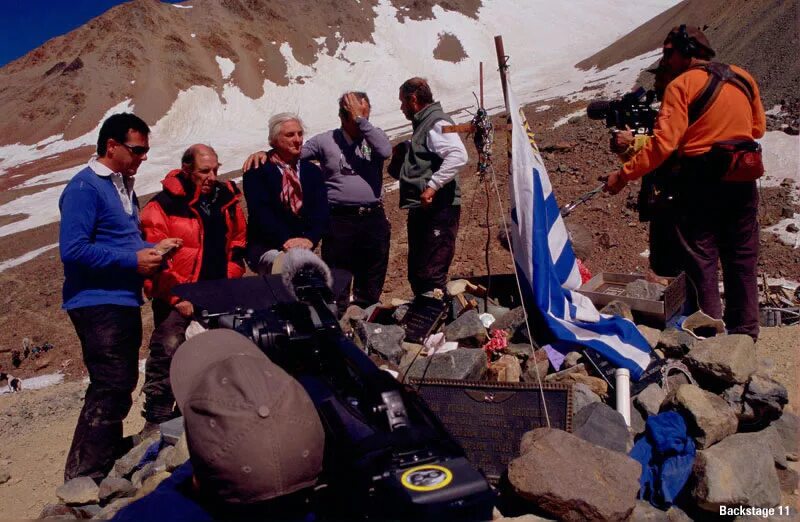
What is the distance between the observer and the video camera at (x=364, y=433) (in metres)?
1.52

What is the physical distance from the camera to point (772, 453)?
3.27 m

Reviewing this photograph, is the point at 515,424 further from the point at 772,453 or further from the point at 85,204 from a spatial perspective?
the point at 85,204

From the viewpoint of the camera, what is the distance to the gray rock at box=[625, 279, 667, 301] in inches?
179

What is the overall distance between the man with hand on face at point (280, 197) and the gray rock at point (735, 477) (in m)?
2.71

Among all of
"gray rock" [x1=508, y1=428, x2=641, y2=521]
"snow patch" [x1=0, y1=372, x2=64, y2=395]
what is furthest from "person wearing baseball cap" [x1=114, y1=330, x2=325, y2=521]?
"snow patch" [x1=0, y1=372, x2=64, y2=395]

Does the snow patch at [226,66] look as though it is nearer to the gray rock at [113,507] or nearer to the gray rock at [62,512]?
the gray rock at [62,512]

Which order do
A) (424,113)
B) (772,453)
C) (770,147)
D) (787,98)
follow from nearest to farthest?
(772,453)
(424,113)
(770,147)
(787,98)

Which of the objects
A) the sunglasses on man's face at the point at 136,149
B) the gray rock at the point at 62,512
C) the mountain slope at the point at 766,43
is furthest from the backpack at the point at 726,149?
the mountain slope at the point at 766,43

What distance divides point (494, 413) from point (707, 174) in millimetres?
2115

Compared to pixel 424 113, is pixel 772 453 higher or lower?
lower

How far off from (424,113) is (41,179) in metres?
33.3

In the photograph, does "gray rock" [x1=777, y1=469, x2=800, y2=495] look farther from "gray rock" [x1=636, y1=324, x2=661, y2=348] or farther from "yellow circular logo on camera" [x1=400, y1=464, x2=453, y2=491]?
"yellow circular logo on camera" [x1=400, y1=464, x2=453, y2=491]

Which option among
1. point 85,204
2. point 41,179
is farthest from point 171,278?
point 41,179

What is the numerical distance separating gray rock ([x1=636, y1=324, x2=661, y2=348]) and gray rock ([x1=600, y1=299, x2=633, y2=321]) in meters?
0.10
